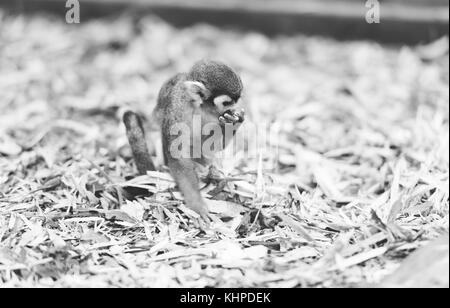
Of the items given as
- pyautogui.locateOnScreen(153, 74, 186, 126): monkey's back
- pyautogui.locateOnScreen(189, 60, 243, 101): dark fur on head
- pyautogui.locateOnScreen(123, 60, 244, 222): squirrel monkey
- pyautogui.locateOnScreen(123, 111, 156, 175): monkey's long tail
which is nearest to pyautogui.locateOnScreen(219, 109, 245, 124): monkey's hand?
pyautogui.locateOnScreen(123, 60, 244, 222): squirrel monkey

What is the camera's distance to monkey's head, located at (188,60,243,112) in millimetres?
4277

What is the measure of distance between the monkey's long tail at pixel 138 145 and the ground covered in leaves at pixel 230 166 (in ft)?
0.45

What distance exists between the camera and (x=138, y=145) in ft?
15.4

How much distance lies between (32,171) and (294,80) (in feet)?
10.5

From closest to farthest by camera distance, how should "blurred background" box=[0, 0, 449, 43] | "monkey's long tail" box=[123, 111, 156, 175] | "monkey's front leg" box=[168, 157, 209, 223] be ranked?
"monkey's front leg" box=[168, 157, 209, 223] < "monkey's long tail" box=[123, 111, 156, 175] < "blurred background" box=[0, 0, 449, 43]

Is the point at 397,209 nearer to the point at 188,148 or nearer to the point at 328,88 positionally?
the point at 188,148

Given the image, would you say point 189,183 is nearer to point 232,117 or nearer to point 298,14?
point 232,117

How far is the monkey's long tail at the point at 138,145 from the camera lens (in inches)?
185

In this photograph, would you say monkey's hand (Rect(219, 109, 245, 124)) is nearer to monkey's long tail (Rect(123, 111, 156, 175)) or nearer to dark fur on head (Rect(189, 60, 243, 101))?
dark fur on head (Rect(189, 60, 243, 101))

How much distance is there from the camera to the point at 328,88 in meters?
6.70

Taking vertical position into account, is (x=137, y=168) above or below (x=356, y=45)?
below

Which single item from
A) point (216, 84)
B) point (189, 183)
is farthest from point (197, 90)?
point (189, 183)

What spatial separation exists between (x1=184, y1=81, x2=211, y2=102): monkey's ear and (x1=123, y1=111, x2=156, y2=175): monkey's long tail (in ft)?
1.85
